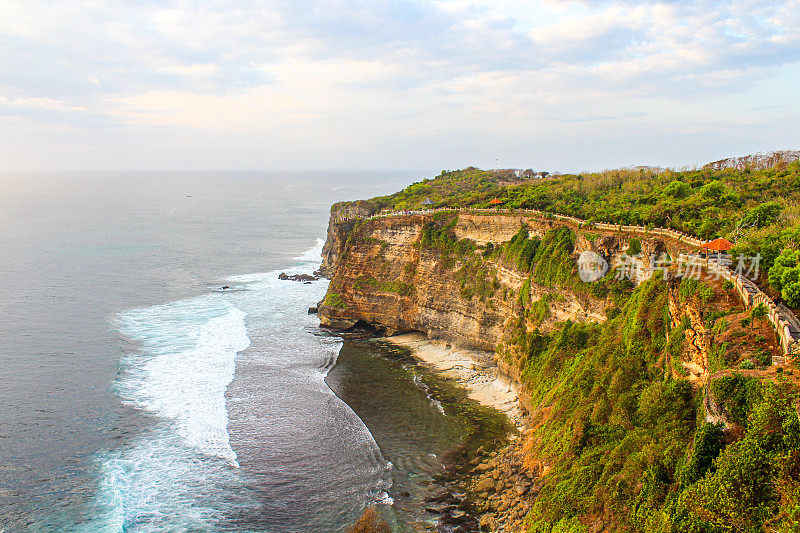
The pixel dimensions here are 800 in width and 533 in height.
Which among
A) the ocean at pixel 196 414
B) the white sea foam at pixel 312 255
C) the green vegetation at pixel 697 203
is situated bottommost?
the ocean at pixel 196 414

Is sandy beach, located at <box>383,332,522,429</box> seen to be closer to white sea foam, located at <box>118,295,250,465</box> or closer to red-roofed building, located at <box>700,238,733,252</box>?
red-roofed building, located at <box>700,238,733,252</box>

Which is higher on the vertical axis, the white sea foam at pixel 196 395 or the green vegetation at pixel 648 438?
the green vegetation at pixel 648 438

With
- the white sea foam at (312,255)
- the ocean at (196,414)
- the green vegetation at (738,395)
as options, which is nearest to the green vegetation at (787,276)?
the green vegetation at (738,395)

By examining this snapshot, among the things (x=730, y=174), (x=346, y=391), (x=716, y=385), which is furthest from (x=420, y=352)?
(x=730, y=174)

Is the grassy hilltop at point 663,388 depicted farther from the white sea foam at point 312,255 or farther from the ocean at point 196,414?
the white sea foam at point 312,255

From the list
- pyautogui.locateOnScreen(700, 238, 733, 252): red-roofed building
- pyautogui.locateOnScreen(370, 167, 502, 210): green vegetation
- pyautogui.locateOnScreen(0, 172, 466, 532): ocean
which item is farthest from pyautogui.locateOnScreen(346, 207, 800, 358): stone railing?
pyautogui.locateOnScreen(370, 167, 502, 210): green vegetation

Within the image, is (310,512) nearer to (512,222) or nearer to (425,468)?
(425,468)
